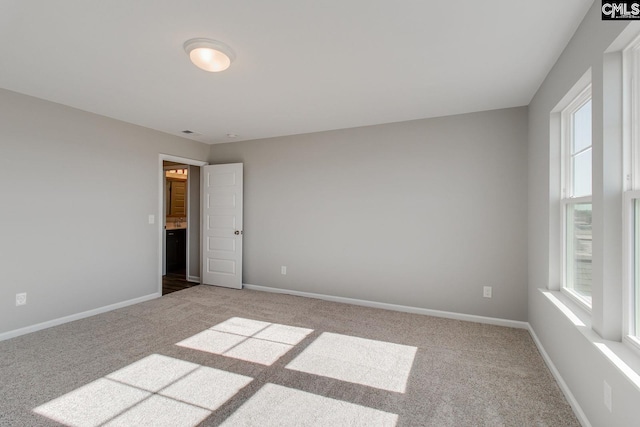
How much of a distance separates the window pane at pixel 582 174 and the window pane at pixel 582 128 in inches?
2.5

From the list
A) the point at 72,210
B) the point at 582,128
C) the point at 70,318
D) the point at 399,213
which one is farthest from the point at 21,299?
the point at 582,128

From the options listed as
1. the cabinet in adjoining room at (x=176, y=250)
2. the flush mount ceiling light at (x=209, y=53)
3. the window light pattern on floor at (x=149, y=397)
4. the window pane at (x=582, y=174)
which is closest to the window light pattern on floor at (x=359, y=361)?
the window light pattern on floor at (x=149, y=397)

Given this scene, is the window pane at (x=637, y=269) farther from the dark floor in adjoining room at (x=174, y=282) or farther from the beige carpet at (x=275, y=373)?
the dark floor in adjoining room at (x=174, y=282)

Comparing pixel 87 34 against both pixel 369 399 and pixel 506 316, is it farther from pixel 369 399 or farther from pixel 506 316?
pixel 506 316

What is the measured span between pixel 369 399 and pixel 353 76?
2.57m

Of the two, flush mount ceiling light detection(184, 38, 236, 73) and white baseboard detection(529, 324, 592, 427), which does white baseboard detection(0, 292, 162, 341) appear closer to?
flush mount ceiling light detection(184, 38, 236, 73)

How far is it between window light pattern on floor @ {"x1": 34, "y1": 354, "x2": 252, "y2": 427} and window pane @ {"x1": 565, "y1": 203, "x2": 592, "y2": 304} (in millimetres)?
2572

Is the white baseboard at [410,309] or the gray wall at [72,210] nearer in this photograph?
the gray wall at [72,210]

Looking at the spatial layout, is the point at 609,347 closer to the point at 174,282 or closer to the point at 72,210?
the point at 72,210

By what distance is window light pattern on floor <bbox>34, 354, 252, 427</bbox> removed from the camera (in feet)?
6.26

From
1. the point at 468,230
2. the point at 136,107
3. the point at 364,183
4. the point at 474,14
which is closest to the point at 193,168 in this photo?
→ the point at 136,107

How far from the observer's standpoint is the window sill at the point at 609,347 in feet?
4.57

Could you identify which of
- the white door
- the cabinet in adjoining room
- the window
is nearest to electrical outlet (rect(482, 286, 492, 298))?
the window

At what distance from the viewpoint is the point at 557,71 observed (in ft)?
7.93
